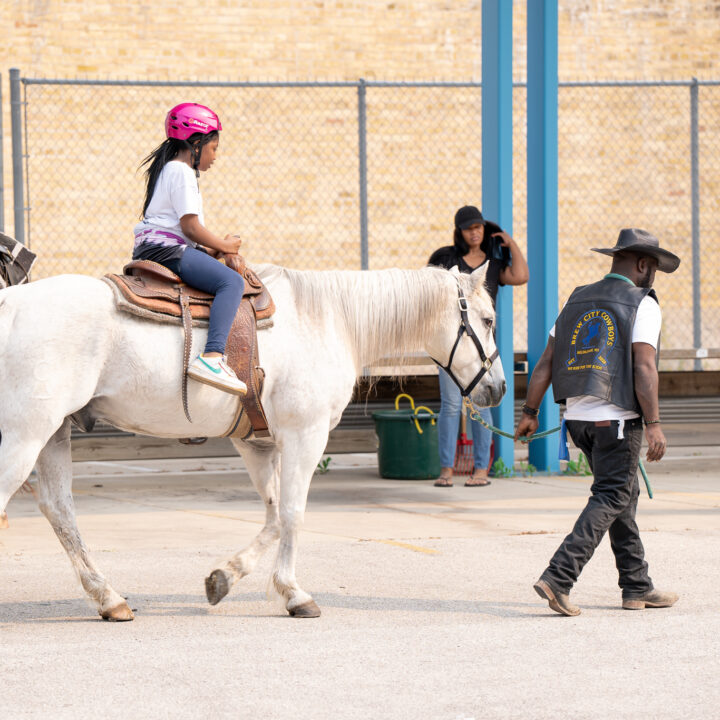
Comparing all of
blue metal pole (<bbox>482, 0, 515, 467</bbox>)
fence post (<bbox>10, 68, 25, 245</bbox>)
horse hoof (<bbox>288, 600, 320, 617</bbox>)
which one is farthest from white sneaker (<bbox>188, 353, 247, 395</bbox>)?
fence post (<bbox>10, 68, 25, 245</bbox>)

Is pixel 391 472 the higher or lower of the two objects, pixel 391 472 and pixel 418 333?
the lower

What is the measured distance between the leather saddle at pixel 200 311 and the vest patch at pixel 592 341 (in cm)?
153

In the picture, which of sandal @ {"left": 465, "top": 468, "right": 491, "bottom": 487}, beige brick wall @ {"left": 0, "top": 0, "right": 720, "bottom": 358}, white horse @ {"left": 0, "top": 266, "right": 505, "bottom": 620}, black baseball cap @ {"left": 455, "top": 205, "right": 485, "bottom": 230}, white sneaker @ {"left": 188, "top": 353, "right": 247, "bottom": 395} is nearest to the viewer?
white horse @ {"left": 0, "top": 266, "right": 505, "bottom": 620}

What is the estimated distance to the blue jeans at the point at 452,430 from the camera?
34.4 ft

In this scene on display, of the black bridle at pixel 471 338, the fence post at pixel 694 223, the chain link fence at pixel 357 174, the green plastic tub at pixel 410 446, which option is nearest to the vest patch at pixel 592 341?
the black bridle at pixel 471 338

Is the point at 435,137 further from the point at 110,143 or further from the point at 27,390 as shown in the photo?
the point at 27,390

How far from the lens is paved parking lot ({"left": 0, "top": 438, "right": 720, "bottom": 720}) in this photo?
4543 millimetres

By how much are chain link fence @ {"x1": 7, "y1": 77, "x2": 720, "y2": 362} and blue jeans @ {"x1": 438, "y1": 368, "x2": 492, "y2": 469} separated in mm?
→ 7762

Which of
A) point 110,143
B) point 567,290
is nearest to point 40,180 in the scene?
point 110,143

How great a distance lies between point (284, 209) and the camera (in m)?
18.6

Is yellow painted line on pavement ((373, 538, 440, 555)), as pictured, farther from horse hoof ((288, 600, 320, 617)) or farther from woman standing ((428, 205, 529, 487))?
woman standing ((428, 205, 529, 487))

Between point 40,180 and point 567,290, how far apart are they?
323 inches

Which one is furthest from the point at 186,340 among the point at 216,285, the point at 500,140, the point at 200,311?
the point at 500,140

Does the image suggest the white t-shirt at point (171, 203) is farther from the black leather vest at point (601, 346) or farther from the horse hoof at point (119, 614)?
the black leather vest at point (601, 346)
